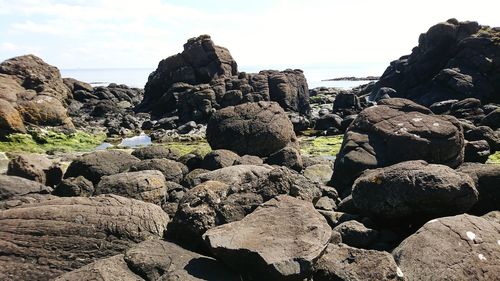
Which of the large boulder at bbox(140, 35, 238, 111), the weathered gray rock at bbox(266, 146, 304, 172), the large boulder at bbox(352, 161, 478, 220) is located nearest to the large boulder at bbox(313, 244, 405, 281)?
the large boulder at bbox(352, 161, 478, 220)

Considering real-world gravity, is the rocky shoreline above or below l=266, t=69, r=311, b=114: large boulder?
above

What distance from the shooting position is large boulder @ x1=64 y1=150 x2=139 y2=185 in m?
19.0

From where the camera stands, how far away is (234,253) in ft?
27.3

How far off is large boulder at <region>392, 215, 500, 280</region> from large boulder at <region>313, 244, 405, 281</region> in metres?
0.62

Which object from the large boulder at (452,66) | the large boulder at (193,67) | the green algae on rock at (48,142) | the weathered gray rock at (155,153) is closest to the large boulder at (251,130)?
the weathered gray rock at (155,153)

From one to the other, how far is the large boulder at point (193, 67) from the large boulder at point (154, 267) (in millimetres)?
59496

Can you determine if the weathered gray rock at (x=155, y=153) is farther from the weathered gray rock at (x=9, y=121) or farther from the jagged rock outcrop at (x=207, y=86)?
the jagged rock outcrop at (x=207, y=86)

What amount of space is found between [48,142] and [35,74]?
24.7 m

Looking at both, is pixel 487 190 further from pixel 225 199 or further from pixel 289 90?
pixel 289 90

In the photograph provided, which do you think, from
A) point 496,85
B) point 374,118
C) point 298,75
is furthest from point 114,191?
point 496,85

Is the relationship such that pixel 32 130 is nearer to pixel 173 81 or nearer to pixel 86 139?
pixel 86 139

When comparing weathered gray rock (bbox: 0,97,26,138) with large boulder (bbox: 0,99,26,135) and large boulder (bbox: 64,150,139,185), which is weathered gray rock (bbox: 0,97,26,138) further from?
large boulder (bbox: 64,150,139,185)

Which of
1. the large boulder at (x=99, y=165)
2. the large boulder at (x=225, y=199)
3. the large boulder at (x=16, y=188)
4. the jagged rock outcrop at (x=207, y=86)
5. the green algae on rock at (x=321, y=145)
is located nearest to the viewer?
the large boulder at (x=225, y=199)

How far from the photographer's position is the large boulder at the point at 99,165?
1902 centimetres
